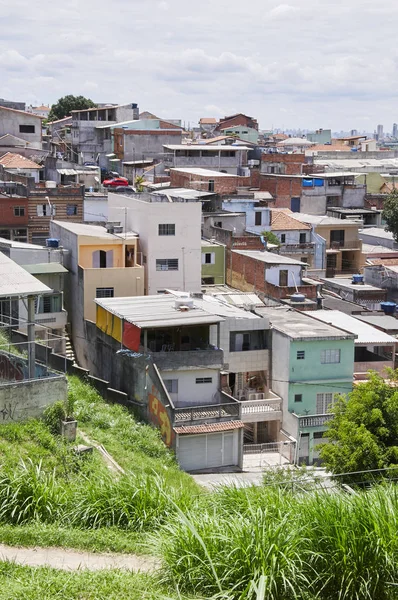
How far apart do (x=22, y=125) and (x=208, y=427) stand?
4931cm

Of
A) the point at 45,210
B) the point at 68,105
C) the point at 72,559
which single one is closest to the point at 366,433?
the point at 72,559

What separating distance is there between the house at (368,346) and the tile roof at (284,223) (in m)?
17.0

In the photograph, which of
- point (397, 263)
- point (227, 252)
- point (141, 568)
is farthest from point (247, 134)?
point (141, 568)

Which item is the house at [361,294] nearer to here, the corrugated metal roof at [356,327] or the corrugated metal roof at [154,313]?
the corrugated metal roof at [356,327]

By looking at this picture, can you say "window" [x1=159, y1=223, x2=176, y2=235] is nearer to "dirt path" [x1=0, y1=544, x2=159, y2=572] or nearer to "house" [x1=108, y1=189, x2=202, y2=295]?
"house" [x1=108, y1=189, x2=202, y2=295]

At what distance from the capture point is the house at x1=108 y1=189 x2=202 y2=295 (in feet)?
117

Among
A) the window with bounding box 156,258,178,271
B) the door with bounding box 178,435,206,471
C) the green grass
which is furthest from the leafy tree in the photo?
the green grass

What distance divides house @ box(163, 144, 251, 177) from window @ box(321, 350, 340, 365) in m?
34.0

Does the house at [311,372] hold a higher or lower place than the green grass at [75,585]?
lower

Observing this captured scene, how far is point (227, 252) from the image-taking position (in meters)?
41.9

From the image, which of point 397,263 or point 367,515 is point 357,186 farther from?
point 367,515

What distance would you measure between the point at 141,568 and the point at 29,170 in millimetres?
49261

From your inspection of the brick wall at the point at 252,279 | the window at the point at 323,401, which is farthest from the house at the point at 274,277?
the window at the point at 323,401

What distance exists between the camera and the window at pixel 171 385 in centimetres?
2727
